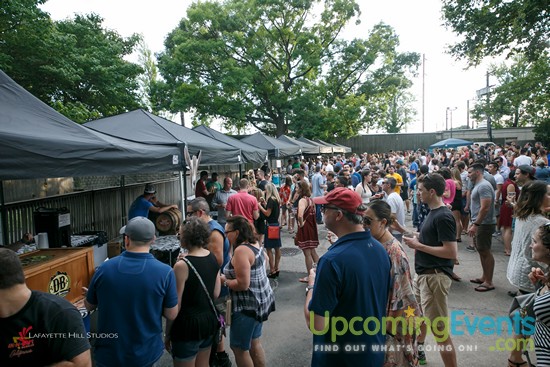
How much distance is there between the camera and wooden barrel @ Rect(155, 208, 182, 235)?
576 cm

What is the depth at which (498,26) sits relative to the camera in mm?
11977

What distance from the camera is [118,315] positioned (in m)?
2.46

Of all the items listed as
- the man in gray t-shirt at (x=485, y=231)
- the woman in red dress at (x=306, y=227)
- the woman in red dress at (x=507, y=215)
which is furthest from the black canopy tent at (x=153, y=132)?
the woman in red dress at (x=507, y=215)

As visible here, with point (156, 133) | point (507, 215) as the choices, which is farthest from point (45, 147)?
point (507, 215)

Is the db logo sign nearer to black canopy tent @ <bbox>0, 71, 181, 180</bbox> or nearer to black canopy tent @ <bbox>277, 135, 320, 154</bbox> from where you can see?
black canopy tent @ <bbox>0, 71, 181, 180</bbox>

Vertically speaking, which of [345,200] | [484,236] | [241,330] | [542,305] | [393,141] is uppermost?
[393,141]

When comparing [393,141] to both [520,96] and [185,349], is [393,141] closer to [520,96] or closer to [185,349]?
[520,96]

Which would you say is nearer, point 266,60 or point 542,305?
point 542,305

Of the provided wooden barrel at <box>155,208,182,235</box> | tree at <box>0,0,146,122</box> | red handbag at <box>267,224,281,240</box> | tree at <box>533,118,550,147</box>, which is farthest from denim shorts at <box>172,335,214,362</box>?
tree at <box>533,118,550,147</box>

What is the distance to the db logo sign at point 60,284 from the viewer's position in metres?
3.16

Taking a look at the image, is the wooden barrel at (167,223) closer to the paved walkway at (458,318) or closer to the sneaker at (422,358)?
the paved walkway at (458,318)

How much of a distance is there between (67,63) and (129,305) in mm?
17022

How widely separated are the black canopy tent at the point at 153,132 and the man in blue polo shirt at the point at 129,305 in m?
3.13

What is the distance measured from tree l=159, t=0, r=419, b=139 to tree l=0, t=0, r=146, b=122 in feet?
17.0
